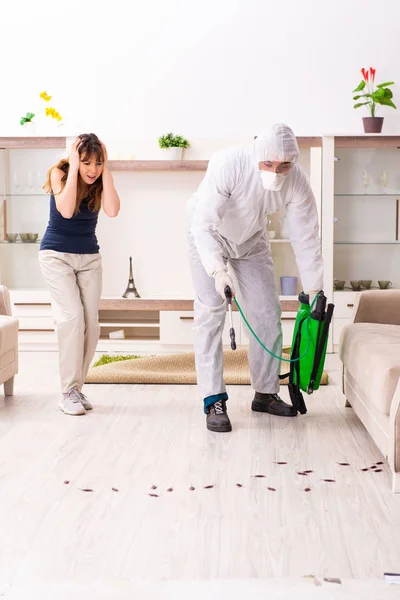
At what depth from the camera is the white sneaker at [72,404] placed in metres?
3.65

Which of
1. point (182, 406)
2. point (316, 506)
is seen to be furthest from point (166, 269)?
point (316, 506)

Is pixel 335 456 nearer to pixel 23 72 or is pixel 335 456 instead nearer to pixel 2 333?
pixel 2 333

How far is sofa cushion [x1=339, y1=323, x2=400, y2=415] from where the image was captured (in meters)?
2.67

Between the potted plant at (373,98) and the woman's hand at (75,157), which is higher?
the potted plant at (373,98)

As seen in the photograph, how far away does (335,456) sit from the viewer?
301cm

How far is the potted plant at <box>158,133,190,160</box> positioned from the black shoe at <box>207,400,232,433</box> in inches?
103

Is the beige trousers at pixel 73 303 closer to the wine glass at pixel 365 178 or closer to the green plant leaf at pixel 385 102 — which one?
the wine glass at pixel 365 178

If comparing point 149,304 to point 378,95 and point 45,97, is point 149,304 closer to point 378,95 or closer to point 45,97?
point 45,97

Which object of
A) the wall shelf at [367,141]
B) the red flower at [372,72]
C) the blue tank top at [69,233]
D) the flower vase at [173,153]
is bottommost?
the blue tank top at [69,233]

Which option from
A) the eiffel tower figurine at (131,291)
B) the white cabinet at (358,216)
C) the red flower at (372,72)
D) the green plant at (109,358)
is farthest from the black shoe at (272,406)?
the red flower at (372,72)

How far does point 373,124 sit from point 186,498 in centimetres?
361

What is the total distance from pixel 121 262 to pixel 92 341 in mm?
2212

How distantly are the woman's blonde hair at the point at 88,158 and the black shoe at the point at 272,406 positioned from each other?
46.5 inches

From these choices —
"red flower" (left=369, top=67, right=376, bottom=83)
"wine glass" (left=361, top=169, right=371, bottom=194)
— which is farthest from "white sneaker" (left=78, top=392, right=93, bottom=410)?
"red flower" (left=369, top=67, right=376, bottom=83)
